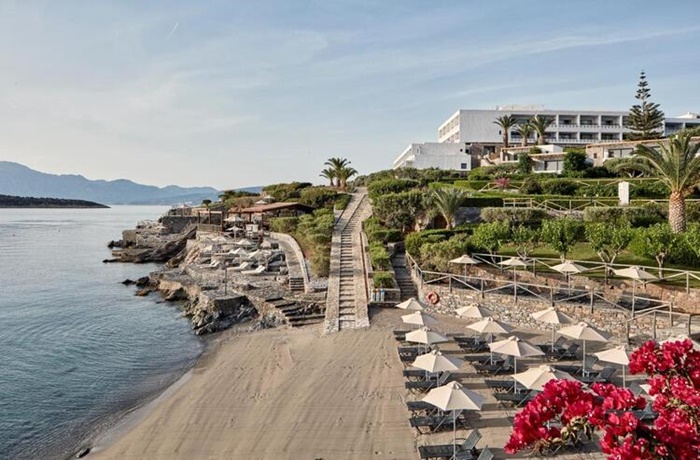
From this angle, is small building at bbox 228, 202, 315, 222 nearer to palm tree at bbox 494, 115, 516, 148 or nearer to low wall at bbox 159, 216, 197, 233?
low wall at bbox 159, 216, 197, 233

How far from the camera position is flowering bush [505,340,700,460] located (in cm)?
430

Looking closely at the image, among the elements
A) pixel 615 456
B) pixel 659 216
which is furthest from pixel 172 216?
pixel 615 456

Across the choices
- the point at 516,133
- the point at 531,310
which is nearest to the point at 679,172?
the point at 531,310

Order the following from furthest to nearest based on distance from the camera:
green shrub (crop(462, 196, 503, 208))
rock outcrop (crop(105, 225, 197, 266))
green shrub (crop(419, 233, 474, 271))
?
rock outcrop (crop(105, 225, 197, 266)) < green shrub (crop(462, 196, 503, 208)) < green shrub (crop(419, 233, 474, 271))

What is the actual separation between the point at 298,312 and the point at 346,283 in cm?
317

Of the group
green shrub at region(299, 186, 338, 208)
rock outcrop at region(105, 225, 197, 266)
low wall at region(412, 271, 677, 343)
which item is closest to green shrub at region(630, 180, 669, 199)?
low wall at region(412, 271, 677, 343)

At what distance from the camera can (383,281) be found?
79.6ft

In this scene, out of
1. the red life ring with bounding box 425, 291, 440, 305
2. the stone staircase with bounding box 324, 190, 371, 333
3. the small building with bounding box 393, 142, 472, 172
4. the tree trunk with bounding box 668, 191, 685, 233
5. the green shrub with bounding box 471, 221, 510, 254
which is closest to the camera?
the stone staircase with bounding box 324, 190, 371, 333

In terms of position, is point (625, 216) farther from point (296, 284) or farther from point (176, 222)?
point (176, 222)

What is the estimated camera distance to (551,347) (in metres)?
17.6

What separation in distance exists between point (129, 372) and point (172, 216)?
5320 cm

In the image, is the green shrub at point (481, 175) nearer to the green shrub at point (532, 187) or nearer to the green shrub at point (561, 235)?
the green shrub at point (532, 187)

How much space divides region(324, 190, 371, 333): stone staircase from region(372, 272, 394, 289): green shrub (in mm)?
855

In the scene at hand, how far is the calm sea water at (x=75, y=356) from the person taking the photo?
1563cm
